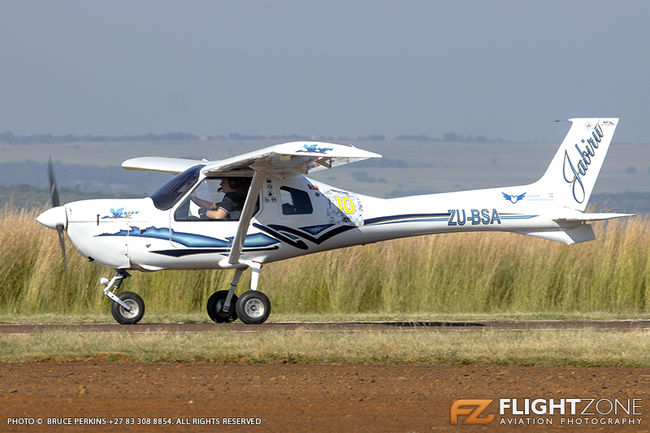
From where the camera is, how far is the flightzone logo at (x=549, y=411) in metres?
7.91

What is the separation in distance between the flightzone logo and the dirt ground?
0.12ft

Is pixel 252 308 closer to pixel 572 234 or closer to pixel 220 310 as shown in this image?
pixel 220 310

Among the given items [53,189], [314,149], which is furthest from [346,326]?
[53,189]

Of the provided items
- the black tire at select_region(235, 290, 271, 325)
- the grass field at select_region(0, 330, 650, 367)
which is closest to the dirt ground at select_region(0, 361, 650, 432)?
the grass field at select_region(0, 330, 650, 367)

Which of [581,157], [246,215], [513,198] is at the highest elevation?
[581,157]

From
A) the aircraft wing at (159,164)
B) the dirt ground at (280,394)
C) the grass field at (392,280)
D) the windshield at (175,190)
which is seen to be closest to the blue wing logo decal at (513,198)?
the grass field at (392,280)

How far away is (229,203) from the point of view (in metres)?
14.9

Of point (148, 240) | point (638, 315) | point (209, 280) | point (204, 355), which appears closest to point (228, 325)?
point (148, 240)

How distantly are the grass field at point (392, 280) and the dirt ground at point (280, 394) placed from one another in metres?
8.79

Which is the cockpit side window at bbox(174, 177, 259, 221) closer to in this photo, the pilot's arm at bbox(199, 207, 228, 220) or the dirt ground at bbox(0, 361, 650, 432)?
the pilot's arm at bbox(199, 207, 228, 220)

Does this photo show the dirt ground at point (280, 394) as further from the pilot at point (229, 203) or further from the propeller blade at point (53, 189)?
the propeller blade at point (53, 189)

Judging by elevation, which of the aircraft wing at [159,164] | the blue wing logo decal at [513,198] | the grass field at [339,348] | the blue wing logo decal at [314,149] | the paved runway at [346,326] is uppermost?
the aircraft wing at [159,164]

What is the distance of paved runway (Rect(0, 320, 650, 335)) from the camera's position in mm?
13875

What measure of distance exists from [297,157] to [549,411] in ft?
21.7
